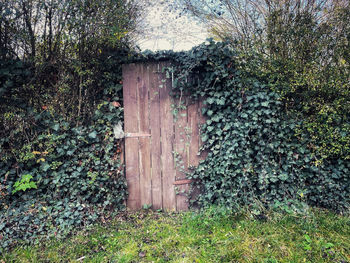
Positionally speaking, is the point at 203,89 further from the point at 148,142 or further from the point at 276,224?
the point at 276,224

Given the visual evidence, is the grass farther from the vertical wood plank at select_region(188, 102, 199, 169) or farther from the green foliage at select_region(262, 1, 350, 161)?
the green foliage at select_region(262, 1, 350, 161)

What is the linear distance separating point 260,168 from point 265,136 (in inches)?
19.1

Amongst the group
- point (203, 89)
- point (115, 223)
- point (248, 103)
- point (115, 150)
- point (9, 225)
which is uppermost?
point (203, 89)

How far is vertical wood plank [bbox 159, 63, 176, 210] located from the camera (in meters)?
3.20

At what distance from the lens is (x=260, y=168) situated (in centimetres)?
290

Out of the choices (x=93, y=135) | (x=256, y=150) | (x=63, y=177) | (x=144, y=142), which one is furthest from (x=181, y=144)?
(x=63, y=177)

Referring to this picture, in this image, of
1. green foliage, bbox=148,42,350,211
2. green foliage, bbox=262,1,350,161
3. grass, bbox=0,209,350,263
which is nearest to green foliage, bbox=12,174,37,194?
grass, bbox=0,209,350,263

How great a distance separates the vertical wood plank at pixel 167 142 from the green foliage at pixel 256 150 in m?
0.45

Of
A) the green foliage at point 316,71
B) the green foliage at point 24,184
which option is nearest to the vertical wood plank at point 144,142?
the green foliage at point 24,184

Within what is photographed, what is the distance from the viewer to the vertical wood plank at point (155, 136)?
3.21m

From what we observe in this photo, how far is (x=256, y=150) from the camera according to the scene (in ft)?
9.59

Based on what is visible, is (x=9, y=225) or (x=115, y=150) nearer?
(x=9, y=225)

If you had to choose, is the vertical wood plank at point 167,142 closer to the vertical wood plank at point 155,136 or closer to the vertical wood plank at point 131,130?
the vertical wood plank at point 155,136

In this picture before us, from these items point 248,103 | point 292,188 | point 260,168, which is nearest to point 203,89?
point 248,103
